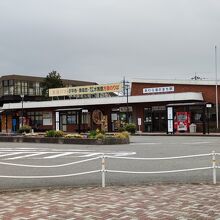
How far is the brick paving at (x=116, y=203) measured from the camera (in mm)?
6945

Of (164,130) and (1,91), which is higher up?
(1,91)

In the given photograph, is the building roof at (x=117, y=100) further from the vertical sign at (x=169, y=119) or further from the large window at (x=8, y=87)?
the large window at (x=8, y=87)

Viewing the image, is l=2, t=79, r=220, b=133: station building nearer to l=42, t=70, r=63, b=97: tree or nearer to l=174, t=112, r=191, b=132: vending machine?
l=174, t=112, r=191, b=132: vending machine

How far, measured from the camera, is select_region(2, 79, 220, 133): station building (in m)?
44.5

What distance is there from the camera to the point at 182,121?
43594mm

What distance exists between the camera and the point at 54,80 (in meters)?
81.6

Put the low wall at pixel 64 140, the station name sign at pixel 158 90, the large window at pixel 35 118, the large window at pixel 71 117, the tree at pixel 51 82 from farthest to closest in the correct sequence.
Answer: the tree at pixel 51 82 < the large window at pixel 35 118 < the large window at pixel 71 117 < the station name sign at pixel 158 90 < the low wall at pixel 64 140

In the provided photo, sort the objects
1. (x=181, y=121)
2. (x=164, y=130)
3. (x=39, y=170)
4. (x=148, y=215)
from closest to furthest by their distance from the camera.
Result: (x=148, y=215)
(x=39, y=170)
(x=181, y=121)
(x=164, y=130)

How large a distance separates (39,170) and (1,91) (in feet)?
280

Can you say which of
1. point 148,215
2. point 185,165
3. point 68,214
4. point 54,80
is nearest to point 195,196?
point 148,215

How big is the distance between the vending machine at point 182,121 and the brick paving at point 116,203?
33792mm

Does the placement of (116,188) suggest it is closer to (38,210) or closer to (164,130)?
(38,210)

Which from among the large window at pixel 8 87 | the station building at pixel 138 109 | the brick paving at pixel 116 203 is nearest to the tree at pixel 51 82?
the large window at pixel 8 87

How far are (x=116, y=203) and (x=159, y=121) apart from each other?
4117cm
